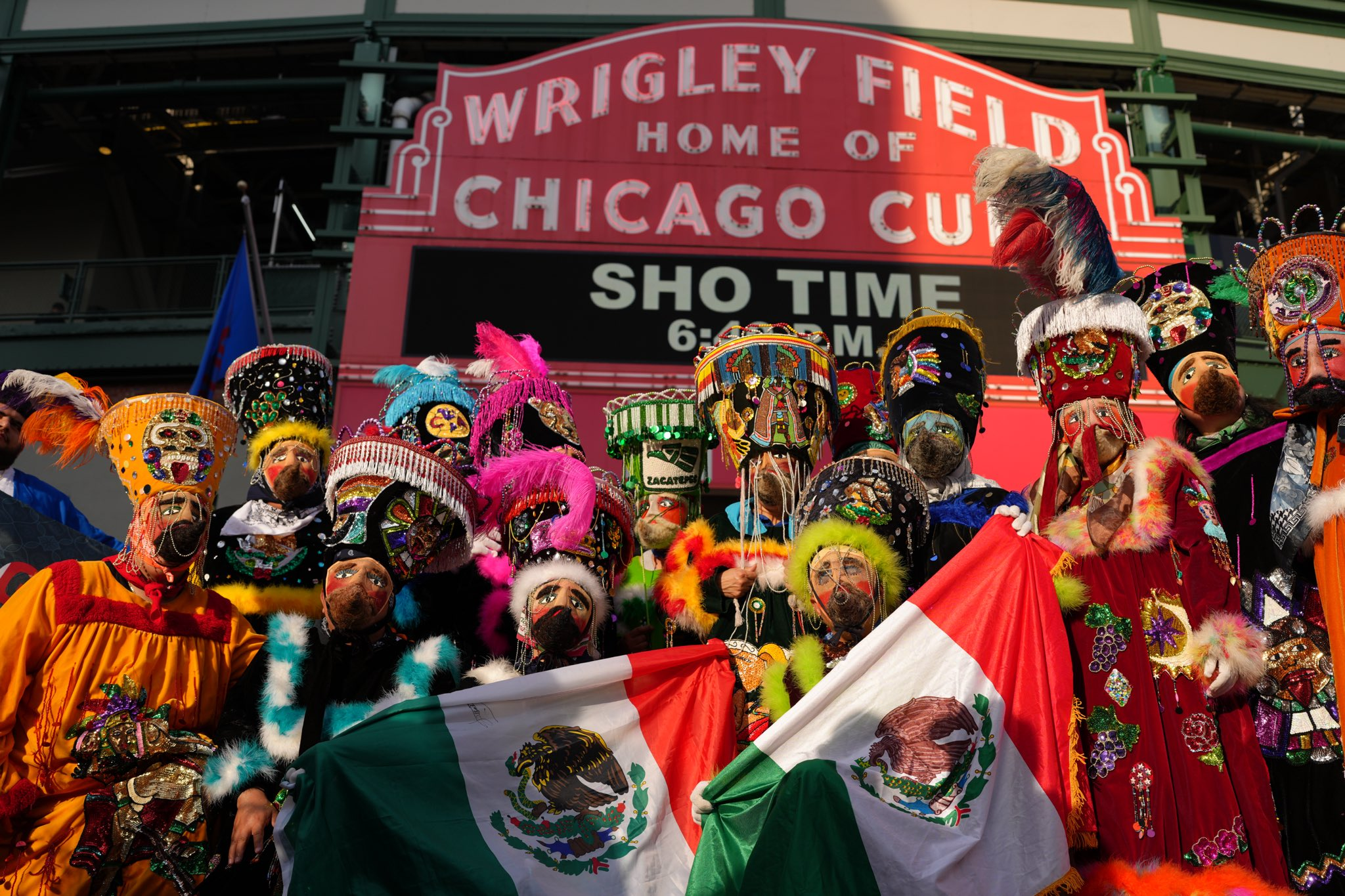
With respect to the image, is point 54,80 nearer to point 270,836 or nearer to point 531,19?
point 531,19

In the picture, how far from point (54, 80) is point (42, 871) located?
11.1 metres

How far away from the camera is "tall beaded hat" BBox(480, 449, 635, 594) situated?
4480 mm

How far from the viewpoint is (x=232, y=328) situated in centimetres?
803

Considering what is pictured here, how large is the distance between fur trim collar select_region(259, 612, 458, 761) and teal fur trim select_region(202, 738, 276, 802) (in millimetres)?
40

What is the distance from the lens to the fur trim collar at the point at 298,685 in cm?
381

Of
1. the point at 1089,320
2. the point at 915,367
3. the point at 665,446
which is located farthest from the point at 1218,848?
the point at 665,446

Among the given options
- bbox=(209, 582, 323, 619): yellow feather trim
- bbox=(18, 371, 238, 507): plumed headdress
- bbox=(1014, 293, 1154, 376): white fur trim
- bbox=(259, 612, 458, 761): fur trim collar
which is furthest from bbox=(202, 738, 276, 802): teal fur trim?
bbox=(1014, 293, 1154, 376): white fur trim

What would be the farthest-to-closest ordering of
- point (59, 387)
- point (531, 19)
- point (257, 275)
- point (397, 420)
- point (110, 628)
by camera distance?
point (531, 19) < point (257, 275) < point (397, 420) < point (59, 387) < point (110, 628)

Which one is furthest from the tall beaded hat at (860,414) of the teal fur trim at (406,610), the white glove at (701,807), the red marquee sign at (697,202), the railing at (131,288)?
the railing at (131,288)

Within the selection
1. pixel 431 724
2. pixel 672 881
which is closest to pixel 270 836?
pixel 431 724

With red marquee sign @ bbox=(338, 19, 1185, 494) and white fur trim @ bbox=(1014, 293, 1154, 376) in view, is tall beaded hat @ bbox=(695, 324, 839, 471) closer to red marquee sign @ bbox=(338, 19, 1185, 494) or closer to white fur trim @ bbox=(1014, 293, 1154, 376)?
white fur trim @ bbox=(1014, 293, 1154, 376)

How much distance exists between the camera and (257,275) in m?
8.61

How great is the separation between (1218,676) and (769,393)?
2.07 metres

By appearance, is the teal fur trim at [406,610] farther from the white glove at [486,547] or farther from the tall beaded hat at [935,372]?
the tall beaded hat at [935,372]
